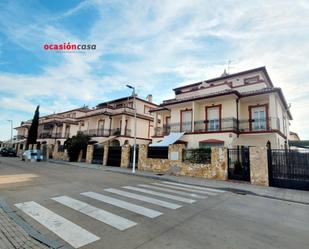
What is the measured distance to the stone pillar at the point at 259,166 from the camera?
11891 mm

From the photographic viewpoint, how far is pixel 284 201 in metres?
8.62

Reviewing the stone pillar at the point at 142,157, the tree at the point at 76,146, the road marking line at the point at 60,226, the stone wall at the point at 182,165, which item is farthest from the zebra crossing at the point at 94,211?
the tree at the point at 76,146

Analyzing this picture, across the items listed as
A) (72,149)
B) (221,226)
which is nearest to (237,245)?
(221,226)

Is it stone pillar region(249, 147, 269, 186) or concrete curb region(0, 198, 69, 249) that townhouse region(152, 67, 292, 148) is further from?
concrete curb region(0, 198, 69, 249)

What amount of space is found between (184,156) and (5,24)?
46.3ft

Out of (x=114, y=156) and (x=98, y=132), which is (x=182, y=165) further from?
(x=98, y=132)

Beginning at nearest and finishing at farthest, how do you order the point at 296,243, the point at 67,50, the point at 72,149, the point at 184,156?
1. the point at 296,243
2. the point at 67,50
3. the point at 184,156
4. the point at 72,149

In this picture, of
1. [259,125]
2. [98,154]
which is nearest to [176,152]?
[259,125]

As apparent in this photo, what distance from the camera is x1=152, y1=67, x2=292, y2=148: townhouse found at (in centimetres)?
1900

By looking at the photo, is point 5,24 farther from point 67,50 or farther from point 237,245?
point 237,245

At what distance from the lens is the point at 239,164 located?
529 inches

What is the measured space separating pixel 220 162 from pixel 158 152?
569 cm

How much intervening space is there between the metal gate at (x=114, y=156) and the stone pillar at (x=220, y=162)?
1071cm

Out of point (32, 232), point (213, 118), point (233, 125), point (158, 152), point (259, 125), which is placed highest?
point (213, 118)
